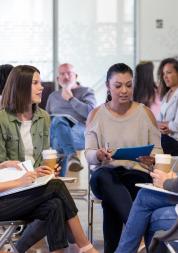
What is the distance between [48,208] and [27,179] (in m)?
0.22

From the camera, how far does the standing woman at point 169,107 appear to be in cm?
426

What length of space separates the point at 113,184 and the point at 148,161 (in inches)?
14.8

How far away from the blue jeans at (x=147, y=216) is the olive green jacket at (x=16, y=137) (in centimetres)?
84

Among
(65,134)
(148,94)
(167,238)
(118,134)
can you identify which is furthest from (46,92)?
(167,238)

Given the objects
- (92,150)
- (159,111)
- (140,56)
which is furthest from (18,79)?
(140,56)

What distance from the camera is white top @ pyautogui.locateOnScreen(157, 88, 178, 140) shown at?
436cm

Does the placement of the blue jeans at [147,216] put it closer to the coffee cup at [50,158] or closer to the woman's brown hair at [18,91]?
the coffee cup at [50,158]

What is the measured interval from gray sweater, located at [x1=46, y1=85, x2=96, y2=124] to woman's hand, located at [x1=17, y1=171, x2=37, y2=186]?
310cm

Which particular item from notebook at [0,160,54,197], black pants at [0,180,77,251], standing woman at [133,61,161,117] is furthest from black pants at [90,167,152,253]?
standing woman at [133,61,161,117]

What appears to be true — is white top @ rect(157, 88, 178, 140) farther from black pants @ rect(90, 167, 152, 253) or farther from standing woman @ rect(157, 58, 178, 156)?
black pants @ rect(90, 167, 152, 253)

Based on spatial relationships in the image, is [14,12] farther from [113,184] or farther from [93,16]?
[113,184]

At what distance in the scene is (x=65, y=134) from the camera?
231 inches

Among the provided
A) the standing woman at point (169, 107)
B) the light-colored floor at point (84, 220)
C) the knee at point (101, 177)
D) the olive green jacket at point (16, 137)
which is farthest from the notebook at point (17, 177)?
the standing woman at point (169, 107)

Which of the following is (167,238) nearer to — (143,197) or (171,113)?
(143,197)
